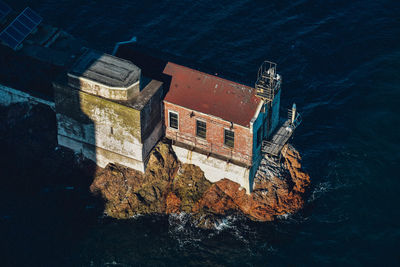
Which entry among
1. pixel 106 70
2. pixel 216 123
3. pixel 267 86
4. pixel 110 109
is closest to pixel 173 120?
pixel 216 123

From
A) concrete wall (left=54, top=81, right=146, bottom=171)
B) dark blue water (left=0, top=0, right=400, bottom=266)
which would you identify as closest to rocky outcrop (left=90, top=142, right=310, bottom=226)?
dark blue water (left=0, top=0, right=400, bottom=266)

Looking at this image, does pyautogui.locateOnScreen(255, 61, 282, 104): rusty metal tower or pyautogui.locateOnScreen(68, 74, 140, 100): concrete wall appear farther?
pyautogui.locateOnScreen(255, 61, 282, 104): rusty metal tower

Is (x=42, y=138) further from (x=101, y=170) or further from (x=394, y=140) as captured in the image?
(x=394, y=140)

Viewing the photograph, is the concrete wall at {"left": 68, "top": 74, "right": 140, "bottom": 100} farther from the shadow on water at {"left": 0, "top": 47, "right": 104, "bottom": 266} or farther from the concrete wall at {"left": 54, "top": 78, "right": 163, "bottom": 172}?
the shadow on water at {"left": 0, "top": 47, "right": 104, "bottom": 266}

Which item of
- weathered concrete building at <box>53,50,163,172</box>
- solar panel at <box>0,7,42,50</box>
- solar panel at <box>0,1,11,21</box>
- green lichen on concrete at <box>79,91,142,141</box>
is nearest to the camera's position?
weathered concrete building at <box>53,50,163,172</box>

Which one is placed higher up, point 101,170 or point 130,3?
point 130,3

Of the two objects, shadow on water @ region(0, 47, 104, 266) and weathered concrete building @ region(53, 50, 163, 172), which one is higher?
weathered concrete building @ region(53, 50, 163, 172)

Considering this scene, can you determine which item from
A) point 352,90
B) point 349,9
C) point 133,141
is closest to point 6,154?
point 133,141
